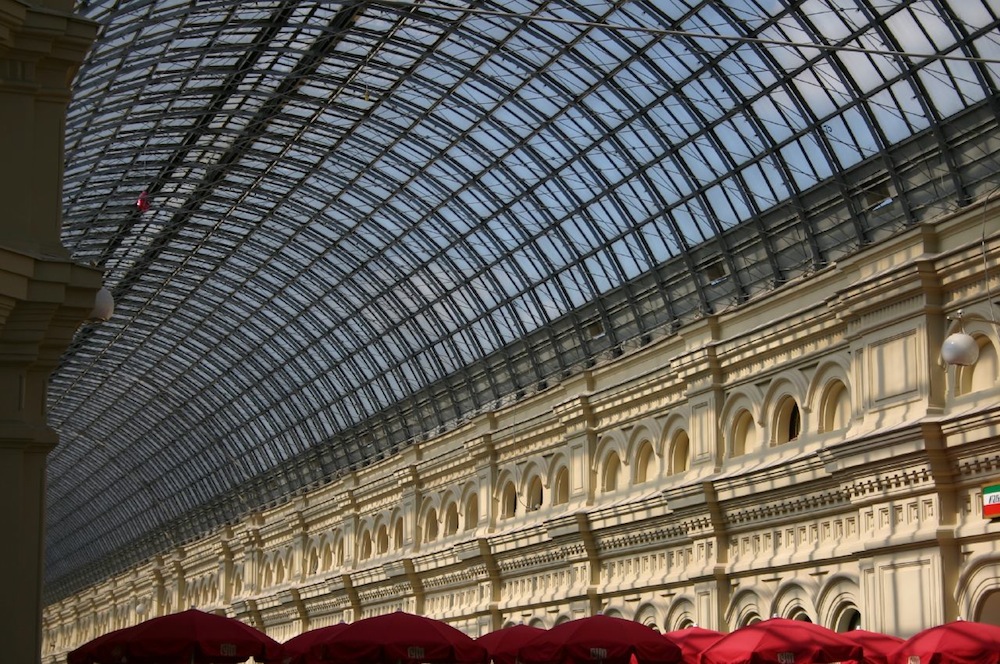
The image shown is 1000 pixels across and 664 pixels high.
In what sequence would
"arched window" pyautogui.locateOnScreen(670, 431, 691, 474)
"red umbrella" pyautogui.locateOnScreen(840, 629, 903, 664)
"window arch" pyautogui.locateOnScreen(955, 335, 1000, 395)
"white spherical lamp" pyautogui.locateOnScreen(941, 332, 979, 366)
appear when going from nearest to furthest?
1. "white spherical lamp" pyautogui.locateOnScreen(941, 332, 979, 366)
2. "red umbrella" pyautogui.locateOnScreen(840, 629, 903, 664)
3. "window arch" pyautogui.locateOnScreen(955, 335, 1000, 395)
4. "arched window" pyautogui.locateOnScreen(670, 431, 691, 474)

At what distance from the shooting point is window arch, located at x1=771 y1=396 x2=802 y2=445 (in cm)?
3903

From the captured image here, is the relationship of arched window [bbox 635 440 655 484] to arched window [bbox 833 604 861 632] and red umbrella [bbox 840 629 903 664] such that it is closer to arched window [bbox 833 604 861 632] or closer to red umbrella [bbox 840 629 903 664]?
arched window [bbox 833 604 861 632]

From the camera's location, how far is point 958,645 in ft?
81.2

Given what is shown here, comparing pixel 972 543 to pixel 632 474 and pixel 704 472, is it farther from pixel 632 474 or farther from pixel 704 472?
pixel 632 474

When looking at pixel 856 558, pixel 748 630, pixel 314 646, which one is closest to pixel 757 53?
pixel 856 558

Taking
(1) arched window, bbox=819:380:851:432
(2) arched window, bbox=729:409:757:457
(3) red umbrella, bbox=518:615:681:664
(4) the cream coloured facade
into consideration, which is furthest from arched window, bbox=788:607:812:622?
(3) red umbrella, bbox=518:615:681:664

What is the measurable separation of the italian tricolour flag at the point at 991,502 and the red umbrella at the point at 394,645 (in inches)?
447

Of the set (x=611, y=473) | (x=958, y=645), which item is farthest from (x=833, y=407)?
(x=611, y=473)

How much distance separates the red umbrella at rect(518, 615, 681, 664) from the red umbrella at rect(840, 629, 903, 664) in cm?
388

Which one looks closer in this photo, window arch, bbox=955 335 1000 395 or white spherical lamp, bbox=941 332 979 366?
white spherical lamp, bbox=941 332 979 366

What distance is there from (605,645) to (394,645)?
4.51 meters

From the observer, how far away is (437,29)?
4816 centimetres

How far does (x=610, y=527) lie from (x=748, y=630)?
1760 cm

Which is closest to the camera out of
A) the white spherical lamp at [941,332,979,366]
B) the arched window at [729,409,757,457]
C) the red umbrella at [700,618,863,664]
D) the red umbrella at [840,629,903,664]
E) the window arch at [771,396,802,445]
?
the white spherical lamp at [941,332,979,366]
